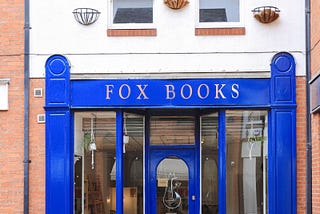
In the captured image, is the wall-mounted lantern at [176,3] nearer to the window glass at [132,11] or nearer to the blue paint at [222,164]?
the window glass at [132,11]

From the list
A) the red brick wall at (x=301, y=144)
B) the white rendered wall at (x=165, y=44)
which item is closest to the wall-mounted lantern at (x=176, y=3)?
the white rendered wall at (x=165, y=44)

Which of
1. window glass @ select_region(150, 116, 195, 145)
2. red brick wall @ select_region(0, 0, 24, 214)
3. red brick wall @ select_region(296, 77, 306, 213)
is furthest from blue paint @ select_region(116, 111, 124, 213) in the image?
red brick wall @ select_region(296, 77, 306, 213)

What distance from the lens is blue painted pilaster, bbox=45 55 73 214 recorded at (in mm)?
11102

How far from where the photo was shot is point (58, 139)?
36.8 feet

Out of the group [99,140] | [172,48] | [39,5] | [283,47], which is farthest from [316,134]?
[39,5]

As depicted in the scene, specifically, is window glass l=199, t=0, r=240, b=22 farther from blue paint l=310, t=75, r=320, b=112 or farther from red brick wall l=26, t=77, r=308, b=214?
blue paint l=310, t=75, r=320, b=112

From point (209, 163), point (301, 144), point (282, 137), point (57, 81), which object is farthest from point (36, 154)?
point (301, 144)

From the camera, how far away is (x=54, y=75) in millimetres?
11312

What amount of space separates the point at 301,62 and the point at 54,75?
4202mm

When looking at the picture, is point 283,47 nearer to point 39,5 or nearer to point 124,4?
point 124,4

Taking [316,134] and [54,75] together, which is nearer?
[316,134]

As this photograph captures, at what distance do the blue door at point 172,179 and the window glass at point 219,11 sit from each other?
7.87ft

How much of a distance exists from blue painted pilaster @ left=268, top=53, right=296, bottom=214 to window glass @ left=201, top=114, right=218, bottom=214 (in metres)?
1.06

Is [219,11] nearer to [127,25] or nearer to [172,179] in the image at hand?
[127,25]
